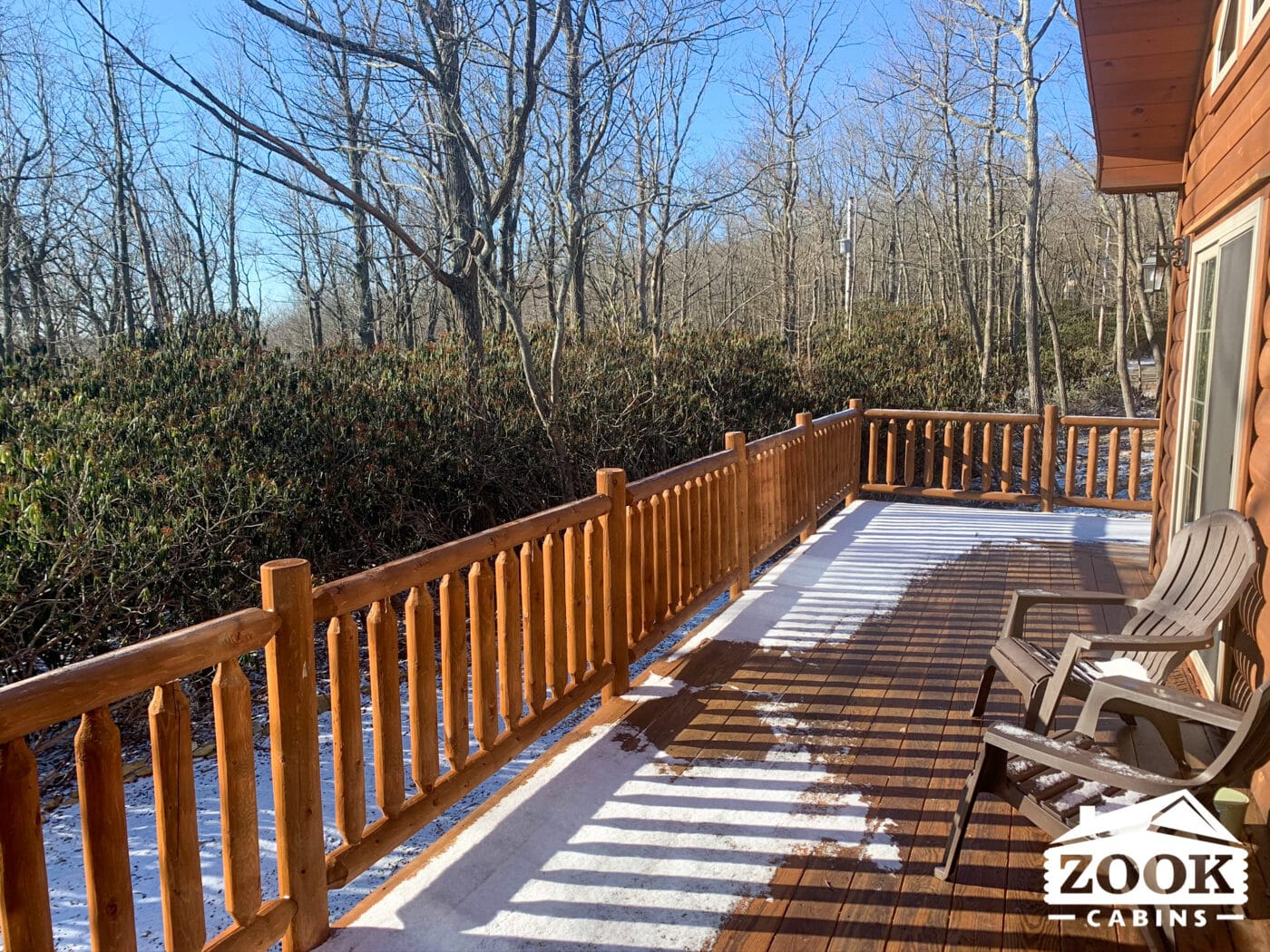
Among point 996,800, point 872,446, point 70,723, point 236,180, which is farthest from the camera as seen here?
point 236,180

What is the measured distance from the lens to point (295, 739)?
206 cm

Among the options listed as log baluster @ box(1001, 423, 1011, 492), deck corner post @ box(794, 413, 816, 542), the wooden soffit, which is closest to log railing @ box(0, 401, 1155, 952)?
deck corner post @ box(794, 413, 816, 542)

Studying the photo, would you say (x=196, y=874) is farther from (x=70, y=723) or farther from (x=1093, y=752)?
(x=70, y=723)

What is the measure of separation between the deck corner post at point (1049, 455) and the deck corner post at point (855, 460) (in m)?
1.49

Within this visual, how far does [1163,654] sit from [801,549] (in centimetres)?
332

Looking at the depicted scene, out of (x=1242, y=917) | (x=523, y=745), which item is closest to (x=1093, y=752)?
(x=1242, y=917)

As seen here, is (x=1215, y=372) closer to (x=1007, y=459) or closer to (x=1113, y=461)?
(x=1113, y=461)

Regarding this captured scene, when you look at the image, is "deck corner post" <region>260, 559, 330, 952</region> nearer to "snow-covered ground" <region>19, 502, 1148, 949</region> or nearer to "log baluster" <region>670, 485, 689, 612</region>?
"snow-covered ground" <region>19, 502, 1148, 949</region>

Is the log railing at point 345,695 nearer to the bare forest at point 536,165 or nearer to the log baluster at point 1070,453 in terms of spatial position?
the bare forest at point 536,165

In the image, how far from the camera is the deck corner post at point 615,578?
3.55 metres

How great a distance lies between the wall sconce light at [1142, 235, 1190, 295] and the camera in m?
4.76

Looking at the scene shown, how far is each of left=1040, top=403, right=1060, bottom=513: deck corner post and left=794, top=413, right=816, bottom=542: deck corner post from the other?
79.7 inches

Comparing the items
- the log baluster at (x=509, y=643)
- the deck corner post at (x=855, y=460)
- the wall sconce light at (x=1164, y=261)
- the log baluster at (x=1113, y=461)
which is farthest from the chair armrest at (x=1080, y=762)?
the deck corner post at (x=855, y=460)

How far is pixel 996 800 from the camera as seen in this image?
2.79 meters
